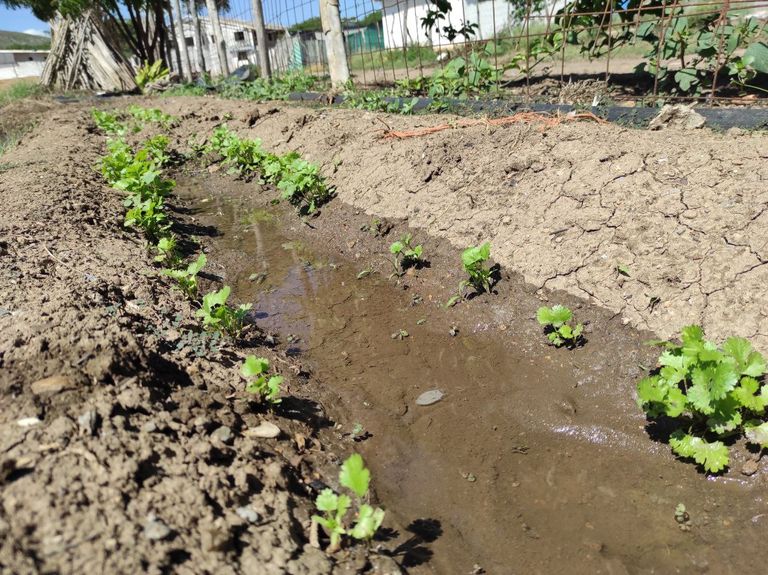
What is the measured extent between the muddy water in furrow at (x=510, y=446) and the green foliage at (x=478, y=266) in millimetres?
178

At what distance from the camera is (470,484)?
237 cm

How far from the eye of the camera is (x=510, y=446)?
258 cm

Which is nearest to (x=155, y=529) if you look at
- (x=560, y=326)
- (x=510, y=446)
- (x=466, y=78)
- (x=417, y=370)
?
(x=510, y=446)

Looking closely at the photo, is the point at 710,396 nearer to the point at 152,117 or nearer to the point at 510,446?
the point at 510,446

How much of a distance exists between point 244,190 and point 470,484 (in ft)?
17.0

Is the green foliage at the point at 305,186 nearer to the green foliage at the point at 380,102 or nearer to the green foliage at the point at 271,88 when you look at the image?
the green foliage at the point at 380,102

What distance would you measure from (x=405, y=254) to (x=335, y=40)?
6301 millimetres

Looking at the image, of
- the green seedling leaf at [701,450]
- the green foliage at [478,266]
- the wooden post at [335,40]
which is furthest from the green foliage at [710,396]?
the wooden post at [335,40]

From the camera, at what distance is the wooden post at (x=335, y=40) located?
8.91 m

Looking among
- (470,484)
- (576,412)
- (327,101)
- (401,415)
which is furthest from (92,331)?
(327,101)

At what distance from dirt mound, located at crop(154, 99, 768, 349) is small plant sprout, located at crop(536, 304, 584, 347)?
0.27 meters

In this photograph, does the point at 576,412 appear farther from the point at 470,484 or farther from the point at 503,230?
the point at 503,230

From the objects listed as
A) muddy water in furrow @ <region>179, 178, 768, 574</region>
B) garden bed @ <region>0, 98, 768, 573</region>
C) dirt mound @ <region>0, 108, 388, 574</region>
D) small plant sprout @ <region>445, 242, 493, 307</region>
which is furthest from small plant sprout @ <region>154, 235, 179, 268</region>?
small plant sprout @ <region>445, 242, 493, 307</region>

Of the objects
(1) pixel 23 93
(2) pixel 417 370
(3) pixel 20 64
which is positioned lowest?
(2) pixel 417 370
